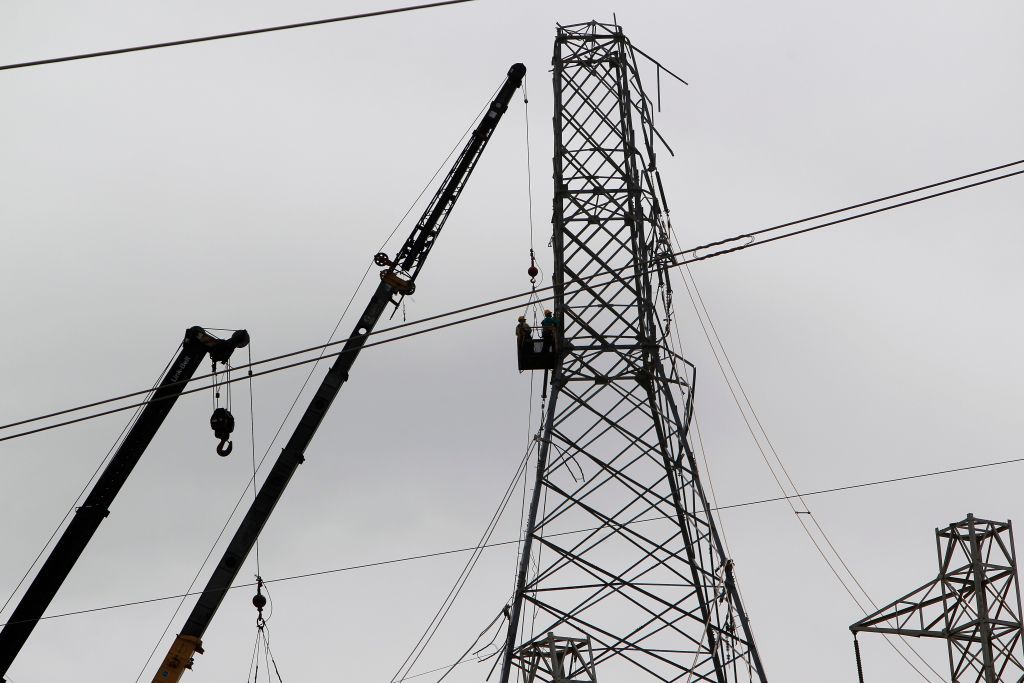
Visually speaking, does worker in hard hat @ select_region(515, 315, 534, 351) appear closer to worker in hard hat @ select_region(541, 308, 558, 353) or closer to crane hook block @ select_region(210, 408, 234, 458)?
worker in hard hat @ select_region(541, 308, 558, 353)

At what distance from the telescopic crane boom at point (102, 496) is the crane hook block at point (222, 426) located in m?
1.17

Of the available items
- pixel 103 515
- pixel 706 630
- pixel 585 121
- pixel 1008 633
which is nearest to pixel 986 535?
pixel 1008 633

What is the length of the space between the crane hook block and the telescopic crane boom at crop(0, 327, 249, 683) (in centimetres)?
117

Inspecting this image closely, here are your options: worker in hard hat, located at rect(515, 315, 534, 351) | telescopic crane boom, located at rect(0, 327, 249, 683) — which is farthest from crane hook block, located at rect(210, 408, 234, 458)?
worker in hard hat, located at rect(515, 315, 534, 351)

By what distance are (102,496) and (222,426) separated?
349 centimetres

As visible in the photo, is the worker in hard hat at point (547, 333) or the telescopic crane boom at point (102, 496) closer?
the telescopic crane boom at point (102, 496)

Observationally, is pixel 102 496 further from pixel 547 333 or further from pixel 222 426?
pixel 547 333

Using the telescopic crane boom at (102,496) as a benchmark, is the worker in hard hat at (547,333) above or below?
above

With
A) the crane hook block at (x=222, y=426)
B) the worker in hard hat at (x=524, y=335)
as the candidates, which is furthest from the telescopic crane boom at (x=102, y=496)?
the worker in hard hat at (x=524, y=335)

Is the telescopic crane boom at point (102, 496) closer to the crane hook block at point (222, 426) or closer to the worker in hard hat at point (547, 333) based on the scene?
the crane hook block at point (222, 426)

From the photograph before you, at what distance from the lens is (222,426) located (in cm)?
3556

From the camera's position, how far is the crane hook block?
35500mm

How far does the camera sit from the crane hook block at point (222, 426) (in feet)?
116

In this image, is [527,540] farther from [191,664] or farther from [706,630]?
[191,664]
